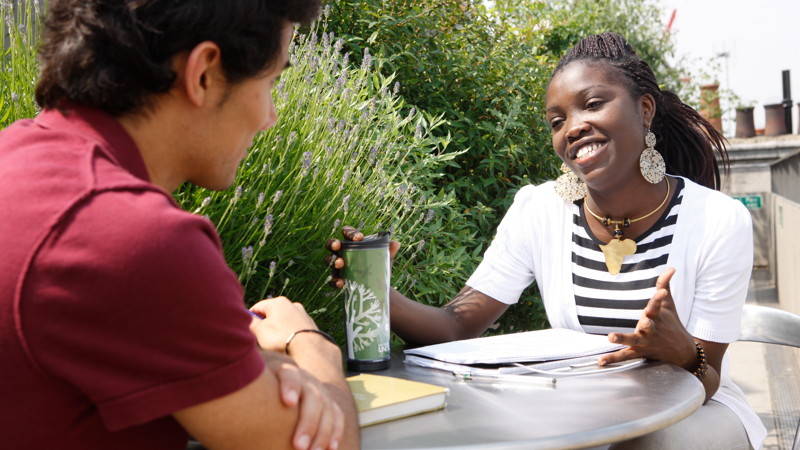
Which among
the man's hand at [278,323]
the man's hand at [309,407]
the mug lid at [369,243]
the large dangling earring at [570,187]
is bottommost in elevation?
the man's hand at [309,407]

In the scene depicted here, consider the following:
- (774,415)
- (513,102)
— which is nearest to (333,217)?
(513,102)

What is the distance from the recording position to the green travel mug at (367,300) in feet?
5.88

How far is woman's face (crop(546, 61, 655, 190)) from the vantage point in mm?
2600

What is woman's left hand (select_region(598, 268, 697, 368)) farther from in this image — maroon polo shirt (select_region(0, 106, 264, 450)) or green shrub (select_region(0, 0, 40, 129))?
green shrub (select_region(0, 0, 40, 129))

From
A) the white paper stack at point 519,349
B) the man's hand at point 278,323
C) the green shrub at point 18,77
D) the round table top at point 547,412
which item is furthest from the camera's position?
the green shrub at point 18,77

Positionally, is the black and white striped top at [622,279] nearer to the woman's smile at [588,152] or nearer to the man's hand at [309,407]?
the woman's smile at [588,152]

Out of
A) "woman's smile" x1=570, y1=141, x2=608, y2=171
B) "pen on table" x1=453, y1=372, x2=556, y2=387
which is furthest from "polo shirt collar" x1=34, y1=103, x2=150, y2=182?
"woman's smile" x1=570, y1=141, x2=608, y2=171

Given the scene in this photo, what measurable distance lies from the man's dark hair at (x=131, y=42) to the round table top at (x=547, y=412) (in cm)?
66

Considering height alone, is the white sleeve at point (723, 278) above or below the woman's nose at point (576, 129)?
below

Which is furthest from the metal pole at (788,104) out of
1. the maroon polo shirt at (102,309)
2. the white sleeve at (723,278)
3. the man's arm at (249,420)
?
the maroon polo shirt at (102,309)

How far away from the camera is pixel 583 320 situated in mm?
2645

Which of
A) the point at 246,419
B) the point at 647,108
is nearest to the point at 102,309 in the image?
the point at 246,419

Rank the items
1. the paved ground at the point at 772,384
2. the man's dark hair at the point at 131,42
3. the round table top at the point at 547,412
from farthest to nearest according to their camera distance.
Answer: the paved ground at the point at 772,384 → the round table top at the point at 547,412 → the man's dark hair at the point at 131,42

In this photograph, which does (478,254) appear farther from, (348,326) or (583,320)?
(348,326)
